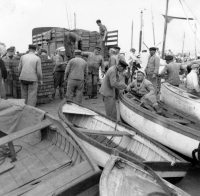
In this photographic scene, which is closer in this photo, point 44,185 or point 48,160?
point 44,185

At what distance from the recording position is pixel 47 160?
3.90 m

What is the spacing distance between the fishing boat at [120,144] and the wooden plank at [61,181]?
594 mm

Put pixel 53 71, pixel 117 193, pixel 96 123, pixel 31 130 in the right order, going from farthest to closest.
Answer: pixel 53 71 → pixel 96 123 → pixel 31 130 → pixel 117 193

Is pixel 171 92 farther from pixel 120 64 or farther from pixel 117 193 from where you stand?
pixel 117 193

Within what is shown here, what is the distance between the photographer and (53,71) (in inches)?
428

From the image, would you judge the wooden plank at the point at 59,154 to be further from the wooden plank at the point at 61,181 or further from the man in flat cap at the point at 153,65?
the man in flat cap at the point at 153,65

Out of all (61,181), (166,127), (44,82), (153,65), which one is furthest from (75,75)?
(61,181)

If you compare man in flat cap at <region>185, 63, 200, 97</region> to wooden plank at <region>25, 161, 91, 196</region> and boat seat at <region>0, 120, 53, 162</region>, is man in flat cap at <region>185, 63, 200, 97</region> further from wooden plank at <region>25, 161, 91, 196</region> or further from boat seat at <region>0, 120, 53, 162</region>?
wooden plank at <region>25, 161, 91, 196</region>

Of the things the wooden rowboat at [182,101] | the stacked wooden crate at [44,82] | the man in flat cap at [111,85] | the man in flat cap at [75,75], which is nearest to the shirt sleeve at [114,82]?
the man in flat cap at [111,85]

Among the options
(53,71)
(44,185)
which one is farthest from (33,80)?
(44,185)

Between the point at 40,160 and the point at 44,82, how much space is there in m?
6.26

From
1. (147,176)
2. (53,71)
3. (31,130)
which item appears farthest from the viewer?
→ (53,71)

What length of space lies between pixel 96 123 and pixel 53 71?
17.9ft

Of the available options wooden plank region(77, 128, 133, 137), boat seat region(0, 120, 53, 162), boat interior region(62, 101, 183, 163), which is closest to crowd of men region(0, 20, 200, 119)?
boat interior region(62, 101, 183, 163)
